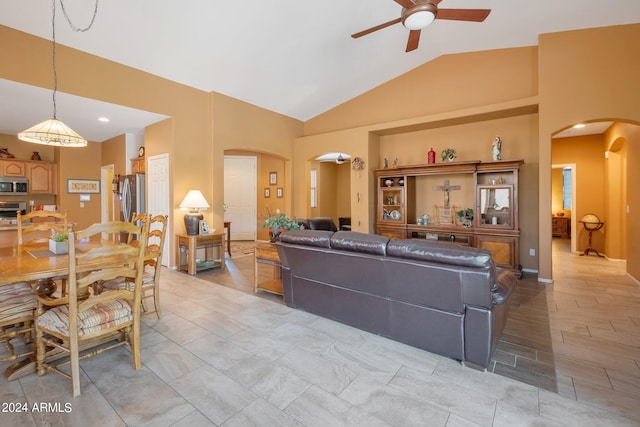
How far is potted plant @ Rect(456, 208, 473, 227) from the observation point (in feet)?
17.8

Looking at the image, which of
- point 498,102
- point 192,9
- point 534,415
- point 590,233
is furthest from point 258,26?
point 590,233

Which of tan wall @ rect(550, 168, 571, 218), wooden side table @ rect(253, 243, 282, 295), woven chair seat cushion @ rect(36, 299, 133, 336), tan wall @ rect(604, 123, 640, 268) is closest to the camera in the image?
woven chair seat cushion @ rect(36, 299, 133, 336)

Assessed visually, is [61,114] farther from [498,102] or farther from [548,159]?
[548,159]

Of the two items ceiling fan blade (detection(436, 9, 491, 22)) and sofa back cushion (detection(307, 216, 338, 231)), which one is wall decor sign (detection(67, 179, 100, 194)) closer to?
sofa back cushion (detection(307, 216, 338, 231))

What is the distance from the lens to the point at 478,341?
7.17 feet

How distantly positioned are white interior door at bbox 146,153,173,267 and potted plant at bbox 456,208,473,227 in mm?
5283

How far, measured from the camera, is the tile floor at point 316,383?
174cm

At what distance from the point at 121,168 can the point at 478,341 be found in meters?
7.42

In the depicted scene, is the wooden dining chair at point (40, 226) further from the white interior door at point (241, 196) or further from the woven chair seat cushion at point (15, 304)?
the white interior door at point (241, 196)

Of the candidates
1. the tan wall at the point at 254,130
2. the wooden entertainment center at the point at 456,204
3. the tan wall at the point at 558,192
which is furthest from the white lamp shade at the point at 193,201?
the tan wall at the point at 558,192

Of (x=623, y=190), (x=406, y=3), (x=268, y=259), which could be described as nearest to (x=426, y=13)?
(x=406, y=3)

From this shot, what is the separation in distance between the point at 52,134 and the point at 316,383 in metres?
3.44

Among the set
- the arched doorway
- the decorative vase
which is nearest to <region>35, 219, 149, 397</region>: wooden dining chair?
the decorative vase

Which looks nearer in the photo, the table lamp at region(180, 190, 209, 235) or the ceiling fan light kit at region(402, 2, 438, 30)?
the ceiling fan light kit at region(402, 2, 438, 30)
